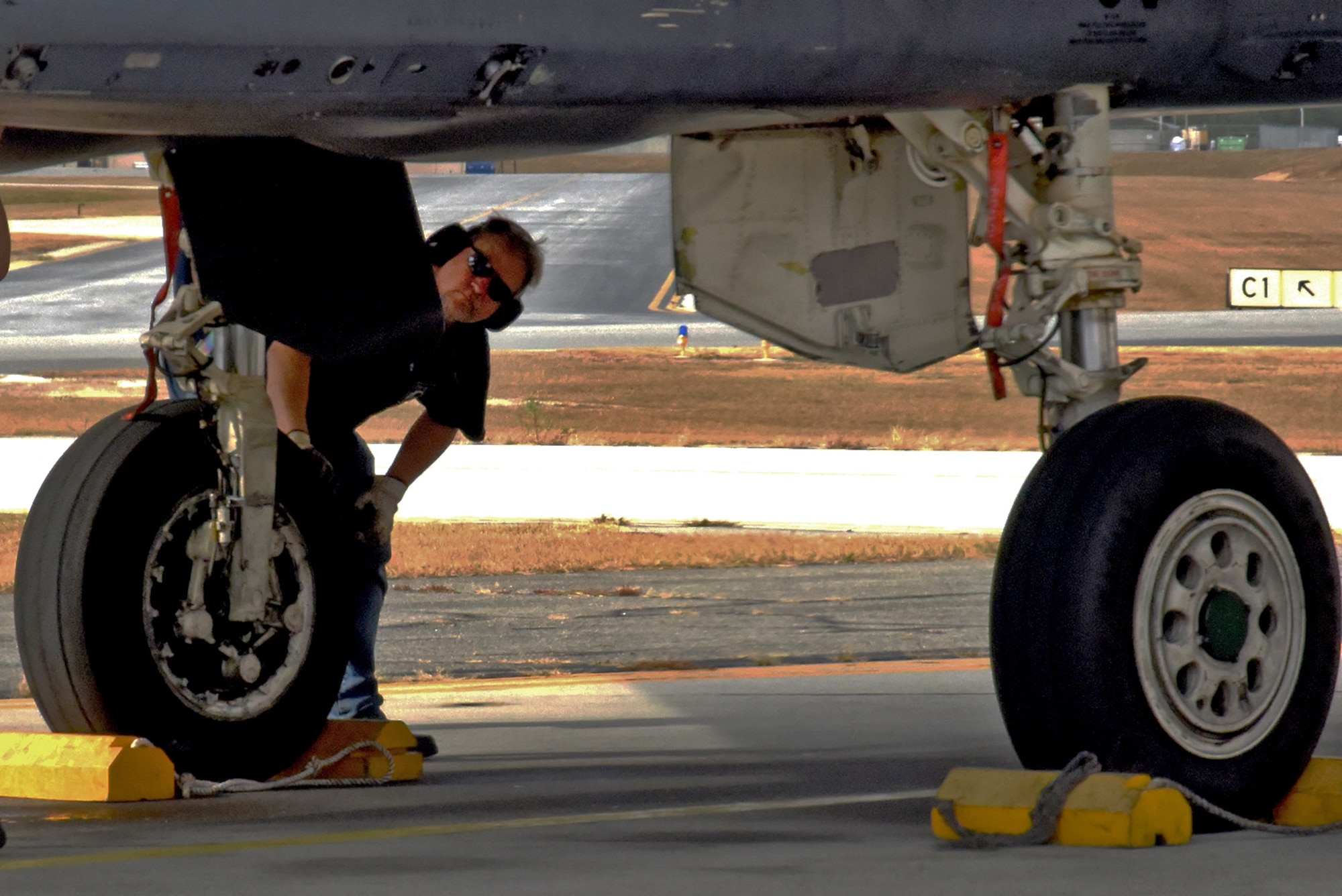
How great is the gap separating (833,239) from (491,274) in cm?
110

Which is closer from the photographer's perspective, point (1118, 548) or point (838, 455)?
point (1118, 548)

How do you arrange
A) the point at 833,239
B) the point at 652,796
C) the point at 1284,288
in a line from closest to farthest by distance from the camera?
1. the point at 652,796
2. the point at 833,239
3. the point at 1284,288

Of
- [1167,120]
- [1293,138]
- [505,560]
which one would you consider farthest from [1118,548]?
[1167,120]

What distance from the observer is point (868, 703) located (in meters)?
7.93


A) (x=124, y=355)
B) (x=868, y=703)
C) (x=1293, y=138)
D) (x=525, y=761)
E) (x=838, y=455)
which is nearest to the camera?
(x=525, y=761)

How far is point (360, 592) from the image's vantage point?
7000 mm

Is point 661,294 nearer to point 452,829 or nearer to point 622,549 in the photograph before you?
point 622,549

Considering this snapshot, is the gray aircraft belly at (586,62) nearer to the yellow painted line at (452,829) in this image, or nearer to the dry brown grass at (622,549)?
the yellow painted line at (452,829)

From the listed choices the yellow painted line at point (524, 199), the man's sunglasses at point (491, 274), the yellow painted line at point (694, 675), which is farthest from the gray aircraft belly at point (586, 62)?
the yellow painted line at point (524, 199)

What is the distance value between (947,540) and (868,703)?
6547 millimetres

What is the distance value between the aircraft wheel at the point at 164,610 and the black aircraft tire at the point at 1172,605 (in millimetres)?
2270

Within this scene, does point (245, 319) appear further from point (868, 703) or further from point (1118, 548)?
point (868, 703)

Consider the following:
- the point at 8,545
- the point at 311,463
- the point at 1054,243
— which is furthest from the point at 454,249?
the point at 8,545

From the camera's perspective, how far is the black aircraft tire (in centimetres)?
496
